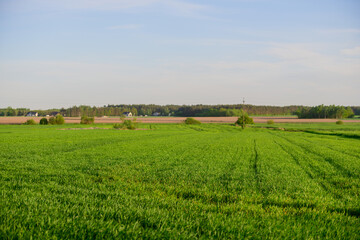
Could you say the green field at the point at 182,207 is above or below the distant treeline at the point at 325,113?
below

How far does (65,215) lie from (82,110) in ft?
642

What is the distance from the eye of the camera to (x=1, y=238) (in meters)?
4.55

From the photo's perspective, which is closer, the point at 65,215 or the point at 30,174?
the point at 65,215

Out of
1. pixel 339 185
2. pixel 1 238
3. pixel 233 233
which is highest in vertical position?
pixel 1 238

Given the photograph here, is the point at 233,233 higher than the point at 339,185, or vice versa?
the point at 233,233

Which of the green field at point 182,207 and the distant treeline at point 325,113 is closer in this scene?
the green field at point 182,207

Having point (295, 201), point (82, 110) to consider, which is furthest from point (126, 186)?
point (82, 110)

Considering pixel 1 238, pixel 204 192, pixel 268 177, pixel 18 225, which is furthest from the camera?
pixel 268 177

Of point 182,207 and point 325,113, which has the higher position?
point 325,113

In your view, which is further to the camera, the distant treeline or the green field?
the distant treeline

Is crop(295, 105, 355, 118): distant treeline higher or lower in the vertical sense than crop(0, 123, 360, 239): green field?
higher

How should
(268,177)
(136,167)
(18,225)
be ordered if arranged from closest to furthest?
(18,225) → (268,177) → (136,167)

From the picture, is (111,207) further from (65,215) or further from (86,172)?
(86,172)

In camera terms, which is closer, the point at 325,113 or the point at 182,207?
the point at 182,207
